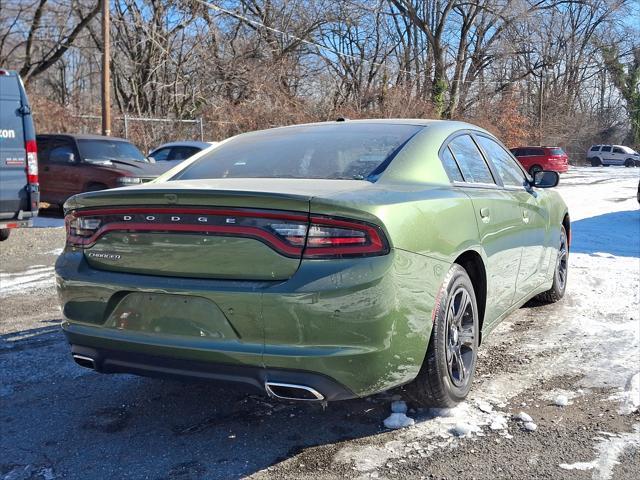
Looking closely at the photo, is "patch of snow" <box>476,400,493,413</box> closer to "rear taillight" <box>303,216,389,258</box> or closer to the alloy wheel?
the alloy wheel

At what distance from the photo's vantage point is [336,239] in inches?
105

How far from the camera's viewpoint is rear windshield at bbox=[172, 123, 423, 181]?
135 inches

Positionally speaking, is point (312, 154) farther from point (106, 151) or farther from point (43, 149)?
point (43, 149)

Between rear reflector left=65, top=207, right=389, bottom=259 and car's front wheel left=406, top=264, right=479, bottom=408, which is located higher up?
rear reflector left=65, top=207, right=389, bottom=259

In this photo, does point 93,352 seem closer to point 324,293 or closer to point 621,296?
point 324,293

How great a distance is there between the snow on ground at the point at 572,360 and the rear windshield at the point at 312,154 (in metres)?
1.34

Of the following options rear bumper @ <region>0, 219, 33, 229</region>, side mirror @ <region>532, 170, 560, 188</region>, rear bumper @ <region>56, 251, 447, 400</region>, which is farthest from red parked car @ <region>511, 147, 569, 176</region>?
rear bumper @ <region>56, 251, 447, 400</region>

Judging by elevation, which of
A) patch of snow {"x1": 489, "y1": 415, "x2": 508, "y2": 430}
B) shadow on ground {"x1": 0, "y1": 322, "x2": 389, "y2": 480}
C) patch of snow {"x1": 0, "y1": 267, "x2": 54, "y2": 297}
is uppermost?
patch of snow {"x1": 489, "y1": 415, "x2": 508, "y2": 430}

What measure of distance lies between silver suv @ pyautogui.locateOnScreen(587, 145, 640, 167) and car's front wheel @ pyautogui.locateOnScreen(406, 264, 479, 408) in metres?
46.9

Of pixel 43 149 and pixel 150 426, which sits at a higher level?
pixel 43 149

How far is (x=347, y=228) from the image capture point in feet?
8.77

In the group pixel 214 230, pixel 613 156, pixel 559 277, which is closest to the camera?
pixel 214 230

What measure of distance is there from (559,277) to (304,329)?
382 cm

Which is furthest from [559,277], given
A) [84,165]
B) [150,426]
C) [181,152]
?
[181,152]
